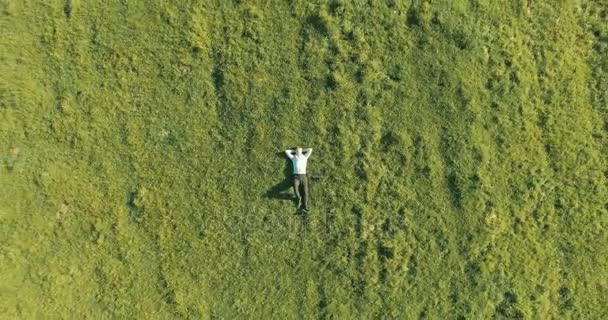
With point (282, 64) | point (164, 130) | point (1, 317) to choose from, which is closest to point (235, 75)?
point (282, 64)

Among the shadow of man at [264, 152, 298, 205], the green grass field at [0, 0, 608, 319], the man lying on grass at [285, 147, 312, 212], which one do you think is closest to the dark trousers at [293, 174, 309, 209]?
the man lying on grass at [285, 147, 312, 212]

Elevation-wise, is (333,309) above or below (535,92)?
below

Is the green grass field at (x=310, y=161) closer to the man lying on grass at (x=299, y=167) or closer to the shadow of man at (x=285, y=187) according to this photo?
the shadow of man at (x=285, y=187)

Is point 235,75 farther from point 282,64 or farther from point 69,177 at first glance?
point 69,177

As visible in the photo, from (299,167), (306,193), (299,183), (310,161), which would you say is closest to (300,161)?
(299,167)

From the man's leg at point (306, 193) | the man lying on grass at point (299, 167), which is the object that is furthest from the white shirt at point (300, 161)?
the man's leg at point (306, 193)

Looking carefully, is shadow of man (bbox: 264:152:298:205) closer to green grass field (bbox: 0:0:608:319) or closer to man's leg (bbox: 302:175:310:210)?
green grass field (bbox: 0:0:608:319)
